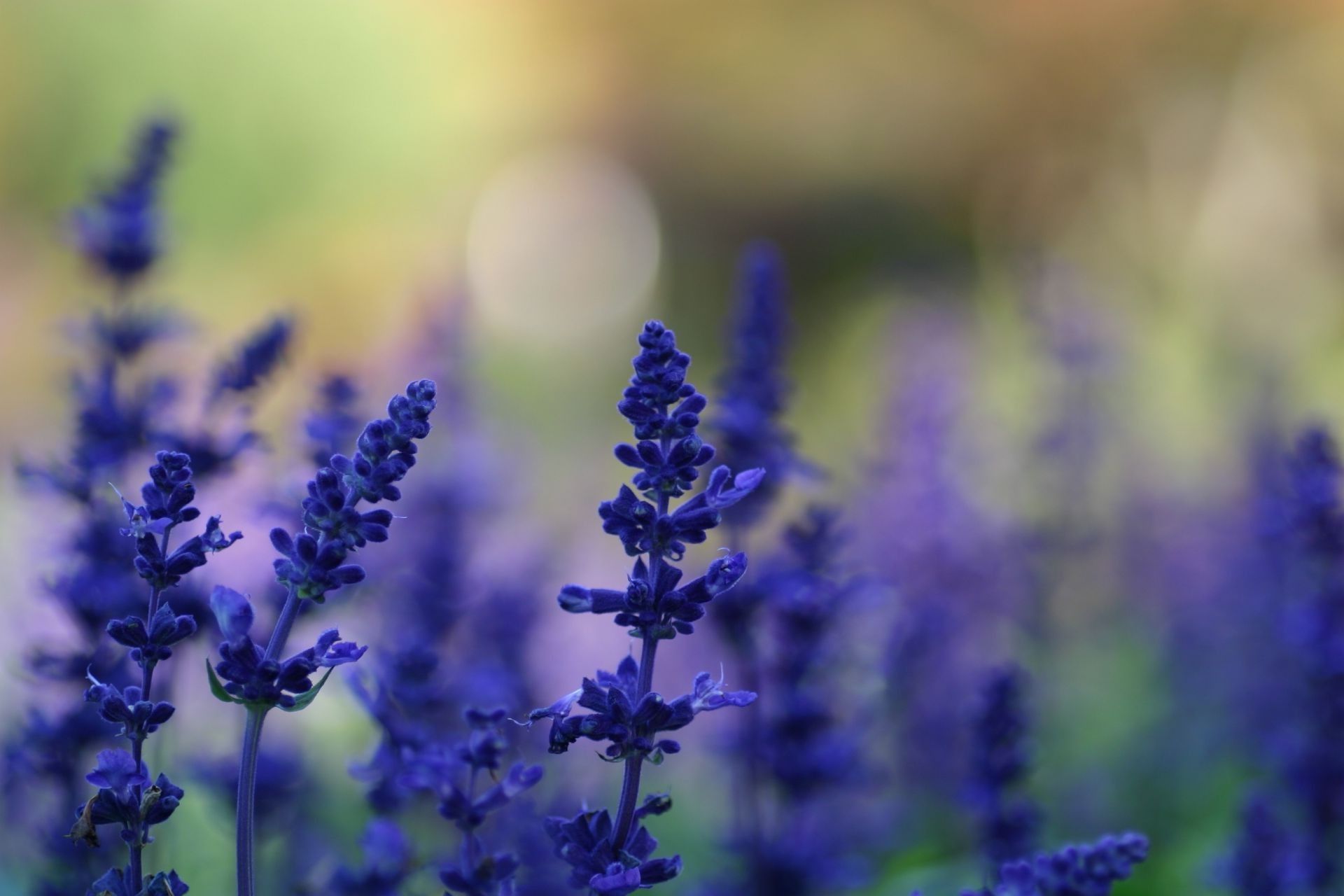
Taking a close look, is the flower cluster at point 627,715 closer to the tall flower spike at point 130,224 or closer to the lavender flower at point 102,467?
the lavender flower at point 102,467

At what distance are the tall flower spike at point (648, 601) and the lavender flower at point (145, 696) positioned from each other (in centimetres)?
47

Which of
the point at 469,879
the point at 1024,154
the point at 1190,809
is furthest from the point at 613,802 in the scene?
the point at 1024,154

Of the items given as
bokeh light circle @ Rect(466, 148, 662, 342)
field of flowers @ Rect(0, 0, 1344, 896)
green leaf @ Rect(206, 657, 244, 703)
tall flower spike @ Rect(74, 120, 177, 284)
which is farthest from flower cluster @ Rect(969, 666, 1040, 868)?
bokeh light circle @ Rect(466, 148, 662, 342)

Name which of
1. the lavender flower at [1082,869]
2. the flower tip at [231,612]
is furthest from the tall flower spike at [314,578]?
the lavender flower at [1082,869]

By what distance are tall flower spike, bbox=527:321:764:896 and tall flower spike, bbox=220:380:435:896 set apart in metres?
0.25

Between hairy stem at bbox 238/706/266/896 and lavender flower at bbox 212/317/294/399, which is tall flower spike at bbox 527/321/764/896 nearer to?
hairy stem at bbox 238/706/266/896

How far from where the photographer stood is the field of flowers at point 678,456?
1688 millimetres

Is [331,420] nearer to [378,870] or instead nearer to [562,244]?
[378,870]

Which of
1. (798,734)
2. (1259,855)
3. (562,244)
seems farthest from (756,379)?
(562,244)

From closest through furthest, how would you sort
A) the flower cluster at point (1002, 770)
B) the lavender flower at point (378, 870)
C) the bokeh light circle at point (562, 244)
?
the lavender flower at point (378, 870), the flower cluster at point (1002, 770), the bokeh light circle at point (562, 244)

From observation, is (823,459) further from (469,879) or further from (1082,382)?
(469,879)

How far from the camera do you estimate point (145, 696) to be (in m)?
1.59

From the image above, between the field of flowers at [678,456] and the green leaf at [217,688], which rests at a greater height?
the field of flowers at [678,456]

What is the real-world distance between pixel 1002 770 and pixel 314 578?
1.30 m
